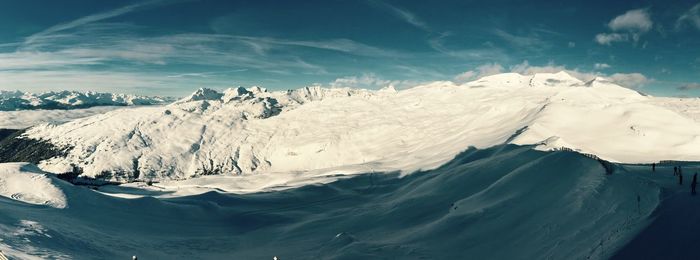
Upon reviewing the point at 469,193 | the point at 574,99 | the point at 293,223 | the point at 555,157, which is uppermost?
the point at 574,99

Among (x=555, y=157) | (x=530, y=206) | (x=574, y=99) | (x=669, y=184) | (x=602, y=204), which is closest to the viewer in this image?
(x=602, y=204)

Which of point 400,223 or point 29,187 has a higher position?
point 29,187

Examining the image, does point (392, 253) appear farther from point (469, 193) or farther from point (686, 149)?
point (686, 149)

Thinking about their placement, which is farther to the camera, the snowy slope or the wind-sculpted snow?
the snowy slope

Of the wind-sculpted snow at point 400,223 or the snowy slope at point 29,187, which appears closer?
the wind-sculpted snow at point 400,223

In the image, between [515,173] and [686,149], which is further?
[686,149]

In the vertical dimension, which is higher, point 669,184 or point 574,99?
point 574,99

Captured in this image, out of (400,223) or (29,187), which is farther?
(29,187)

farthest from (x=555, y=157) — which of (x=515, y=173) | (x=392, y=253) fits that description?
(x=392, y=253)
